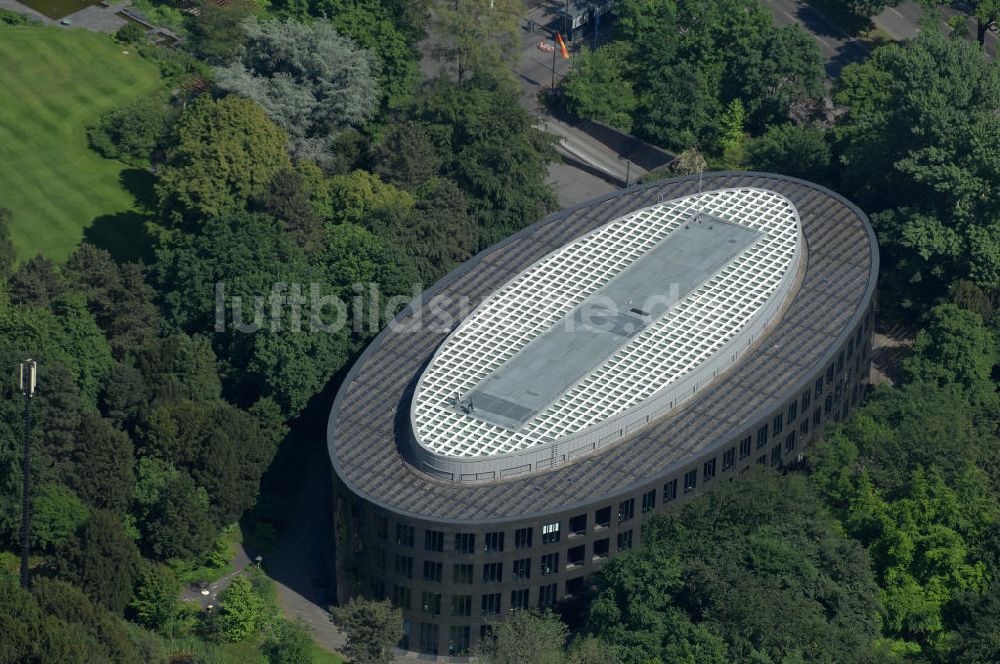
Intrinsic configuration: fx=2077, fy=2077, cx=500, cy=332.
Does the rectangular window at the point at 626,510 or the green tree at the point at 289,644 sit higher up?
the rectangular window at the point at 626,510

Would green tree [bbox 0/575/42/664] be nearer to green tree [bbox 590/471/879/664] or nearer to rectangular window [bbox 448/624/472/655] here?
rectangular window [bbox 448/624/472/655]

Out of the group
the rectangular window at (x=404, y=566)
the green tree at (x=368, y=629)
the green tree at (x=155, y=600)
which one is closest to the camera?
the green tree at (x=368, y=629)

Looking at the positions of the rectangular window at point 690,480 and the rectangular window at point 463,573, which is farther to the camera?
the rectangular window at point 690,480

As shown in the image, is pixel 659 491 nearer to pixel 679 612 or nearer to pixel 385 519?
pixel 679 612

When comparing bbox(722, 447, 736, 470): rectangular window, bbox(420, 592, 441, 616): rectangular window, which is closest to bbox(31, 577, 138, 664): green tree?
bbox(420, 592, 441, 616): rectangular window

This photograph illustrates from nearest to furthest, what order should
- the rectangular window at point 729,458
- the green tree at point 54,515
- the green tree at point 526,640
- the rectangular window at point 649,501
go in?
the green tree at point 526,640 → the rectangular window at point 649,501 → the rectangular window at point 729,458 → the green tree at point 54,515

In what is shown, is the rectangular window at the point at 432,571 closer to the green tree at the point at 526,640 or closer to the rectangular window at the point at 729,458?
the green tree at the point at 526,640

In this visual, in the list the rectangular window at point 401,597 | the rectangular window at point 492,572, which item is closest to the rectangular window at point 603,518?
the rectangular window at point 492,572
